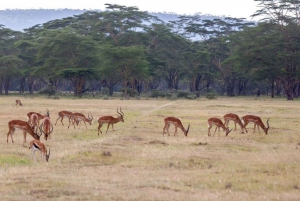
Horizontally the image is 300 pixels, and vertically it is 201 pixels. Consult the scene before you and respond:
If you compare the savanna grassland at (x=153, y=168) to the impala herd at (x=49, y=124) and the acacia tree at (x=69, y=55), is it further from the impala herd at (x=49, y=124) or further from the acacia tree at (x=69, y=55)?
the acacia tree at (x=69, y=55)

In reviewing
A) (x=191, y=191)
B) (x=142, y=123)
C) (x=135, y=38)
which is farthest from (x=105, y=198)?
(x=135, y=38)

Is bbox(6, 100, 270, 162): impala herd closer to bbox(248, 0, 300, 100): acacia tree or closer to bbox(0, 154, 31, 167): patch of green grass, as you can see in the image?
bbox(0, 154, 31, 167): patch of green grass

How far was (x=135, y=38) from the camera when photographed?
2525 inches

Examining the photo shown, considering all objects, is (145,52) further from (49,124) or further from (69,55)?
(49,124)

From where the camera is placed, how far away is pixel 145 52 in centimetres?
6325

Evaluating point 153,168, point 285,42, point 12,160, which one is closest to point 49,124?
point 12,160

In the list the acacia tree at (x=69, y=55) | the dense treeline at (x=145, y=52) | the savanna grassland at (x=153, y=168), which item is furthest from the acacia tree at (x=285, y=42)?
the savanna grassland at (x=153, y=168)

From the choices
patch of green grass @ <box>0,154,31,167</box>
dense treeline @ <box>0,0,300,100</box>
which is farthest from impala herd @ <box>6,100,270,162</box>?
dense treeline @ <box>0,0,300,100</box>

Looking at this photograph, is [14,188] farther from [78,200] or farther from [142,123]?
[142,123]

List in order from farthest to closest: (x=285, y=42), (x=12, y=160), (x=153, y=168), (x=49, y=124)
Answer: (x=285, y=42) → (x=49, y=124) → (x=12, y=160) → (x=153, y=168)

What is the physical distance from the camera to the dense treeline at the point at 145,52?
176 ft

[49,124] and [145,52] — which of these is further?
[145,52]

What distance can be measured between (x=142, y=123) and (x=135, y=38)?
138ft

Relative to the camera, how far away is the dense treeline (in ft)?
176
